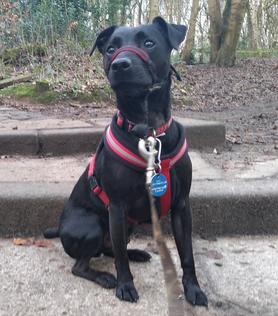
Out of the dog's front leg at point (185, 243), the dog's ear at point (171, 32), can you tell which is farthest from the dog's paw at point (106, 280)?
the dog's ear at point (171, 32)

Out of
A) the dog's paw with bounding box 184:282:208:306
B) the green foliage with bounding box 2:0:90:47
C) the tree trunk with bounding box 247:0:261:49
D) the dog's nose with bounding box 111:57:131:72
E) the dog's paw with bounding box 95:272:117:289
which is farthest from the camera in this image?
the tree trunk with bounding box 247:0:261:49

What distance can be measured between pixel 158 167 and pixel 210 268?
89cm

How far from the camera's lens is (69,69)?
9.01 metres

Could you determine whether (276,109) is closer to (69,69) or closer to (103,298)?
(69,69)

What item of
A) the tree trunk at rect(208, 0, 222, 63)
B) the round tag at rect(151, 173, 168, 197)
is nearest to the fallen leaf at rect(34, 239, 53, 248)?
the round tag at rect(151, 173, 168, 197)

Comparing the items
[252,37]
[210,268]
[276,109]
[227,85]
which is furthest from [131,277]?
[252,37]

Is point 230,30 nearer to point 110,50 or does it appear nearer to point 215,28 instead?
point 215,28

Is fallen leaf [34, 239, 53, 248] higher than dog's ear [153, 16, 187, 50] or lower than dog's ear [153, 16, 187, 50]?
lower

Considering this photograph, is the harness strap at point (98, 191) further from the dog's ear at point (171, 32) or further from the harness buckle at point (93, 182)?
the dog's ear at point (171, 32)

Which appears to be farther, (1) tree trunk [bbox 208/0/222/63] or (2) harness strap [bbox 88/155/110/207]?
(1) tree trunk [bbox 208/0/222/63]

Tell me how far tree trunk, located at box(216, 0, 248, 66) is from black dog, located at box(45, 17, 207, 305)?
1197 cm

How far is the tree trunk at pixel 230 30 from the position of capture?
558 inches

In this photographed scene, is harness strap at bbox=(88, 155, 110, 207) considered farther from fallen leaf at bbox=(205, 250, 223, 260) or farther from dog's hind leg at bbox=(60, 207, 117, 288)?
fallen leaf at bbox=(205, 250, 223, 260)

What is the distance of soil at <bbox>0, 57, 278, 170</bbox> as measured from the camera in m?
5.12
